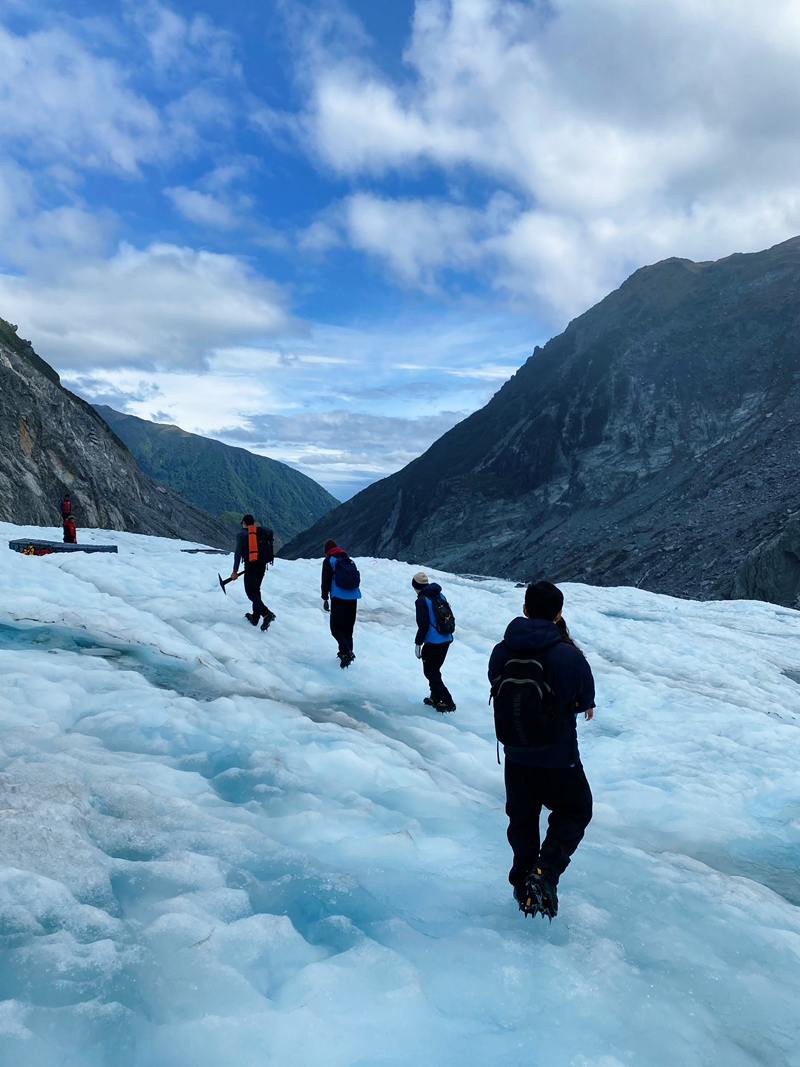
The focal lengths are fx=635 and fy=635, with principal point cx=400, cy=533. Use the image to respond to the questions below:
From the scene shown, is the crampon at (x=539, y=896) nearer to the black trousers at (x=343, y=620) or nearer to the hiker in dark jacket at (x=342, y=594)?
the hiker in dark jacket at (x=342, y=594)

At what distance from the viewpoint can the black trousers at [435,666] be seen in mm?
8938

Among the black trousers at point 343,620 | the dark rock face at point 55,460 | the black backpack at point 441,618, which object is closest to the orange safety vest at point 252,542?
the black trousers at point 343,620

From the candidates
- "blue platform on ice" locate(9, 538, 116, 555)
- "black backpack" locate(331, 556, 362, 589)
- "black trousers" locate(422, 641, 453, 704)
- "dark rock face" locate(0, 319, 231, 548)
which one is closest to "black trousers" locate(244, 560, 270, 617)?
"black backpack" locate(331, 556, 362, 589)

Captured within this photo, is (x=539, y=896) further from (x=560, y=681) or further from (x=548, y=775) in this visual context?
(x=560, y=681)

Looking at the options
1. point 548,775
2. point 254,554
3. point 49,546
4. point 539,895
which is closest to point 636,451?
point 49,546

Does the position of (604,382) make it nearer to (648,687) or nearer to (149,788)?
(648,687)

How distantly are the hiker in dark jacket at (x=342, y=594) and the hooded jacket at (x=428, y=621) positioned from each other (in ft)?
4.14

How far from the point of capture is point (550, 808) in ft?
13.7

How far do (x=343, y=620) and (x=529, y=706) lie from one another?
21.1 ft

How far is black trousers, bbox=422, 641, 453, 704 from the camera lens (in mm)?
8938

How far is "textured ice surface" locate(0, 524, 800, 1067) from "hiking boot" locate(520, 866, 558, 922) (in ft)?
0.32

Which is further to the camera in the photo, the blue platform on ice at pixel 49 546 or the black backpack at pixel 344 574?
the blue platform on ice at pixel 49 546

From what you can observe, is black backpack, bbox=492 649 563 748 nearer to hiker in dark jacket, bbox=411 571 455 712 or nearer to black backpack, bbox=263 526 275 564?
hiker in dark jacket, bbox=411 571 455 712

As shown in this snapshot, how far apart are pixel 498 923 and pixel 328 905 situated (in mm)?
1070
